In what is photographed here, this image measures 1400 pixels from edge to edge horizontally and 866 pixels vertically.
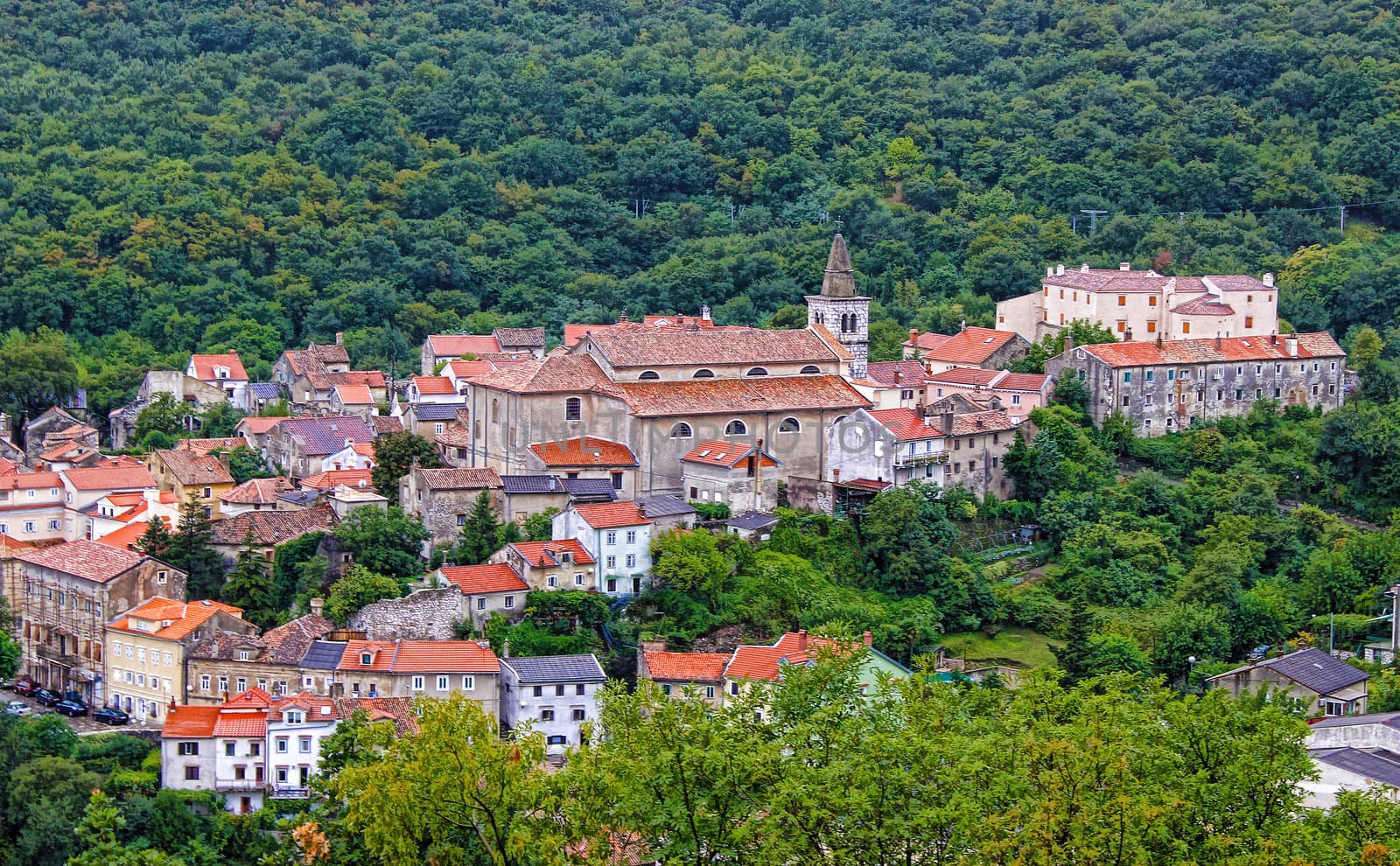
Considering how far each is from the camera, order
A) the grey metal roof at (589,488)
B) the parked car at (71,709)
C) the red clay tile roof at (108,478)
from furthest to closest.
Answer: the red clay tile roof at (108,478) → the grey metal roof at (589,488) → the parked car at (71,709)

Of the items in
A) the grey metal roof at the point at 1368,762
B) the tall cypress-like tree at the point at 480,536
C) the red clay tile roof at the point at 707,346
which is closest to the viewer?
the grey metal roof at the point at 1368,762

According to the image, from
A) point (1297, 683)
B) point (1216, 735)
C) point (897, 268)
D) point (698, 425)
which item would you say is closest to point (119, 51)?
point (897, 268)

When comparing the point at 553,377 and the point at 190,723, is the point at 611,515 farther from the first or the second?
the point at 190,723

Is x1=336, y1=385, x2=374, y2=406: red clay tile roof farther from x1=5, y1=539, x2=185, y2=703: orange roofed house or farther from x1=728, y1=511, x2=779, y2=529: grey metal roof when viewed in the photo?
x1=728, y1=511, x2=779, y2=529: grey metal roof

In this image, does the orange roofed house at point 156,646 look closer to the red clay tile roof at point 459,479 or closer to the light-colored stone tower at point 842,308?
the red clay tile roof at point 459,479

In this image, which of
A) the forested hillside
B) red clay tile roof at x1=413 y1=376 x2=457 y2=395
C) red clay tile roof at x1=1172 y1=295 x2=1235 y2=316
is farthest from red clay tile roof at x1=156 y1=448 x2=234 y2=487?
red clay tile roof at x1=1172 y1=295 x2=1235 y2=316

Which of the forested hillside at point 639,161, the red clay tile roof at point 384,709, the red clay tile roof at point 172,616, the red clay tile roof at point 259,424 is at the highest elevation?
the forested hillside at point 639,161

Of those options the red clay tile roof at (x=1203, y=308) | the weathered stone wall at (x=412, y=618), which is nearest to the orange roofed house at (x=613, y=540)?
the weathered stone wall at (x=412, y=618)
